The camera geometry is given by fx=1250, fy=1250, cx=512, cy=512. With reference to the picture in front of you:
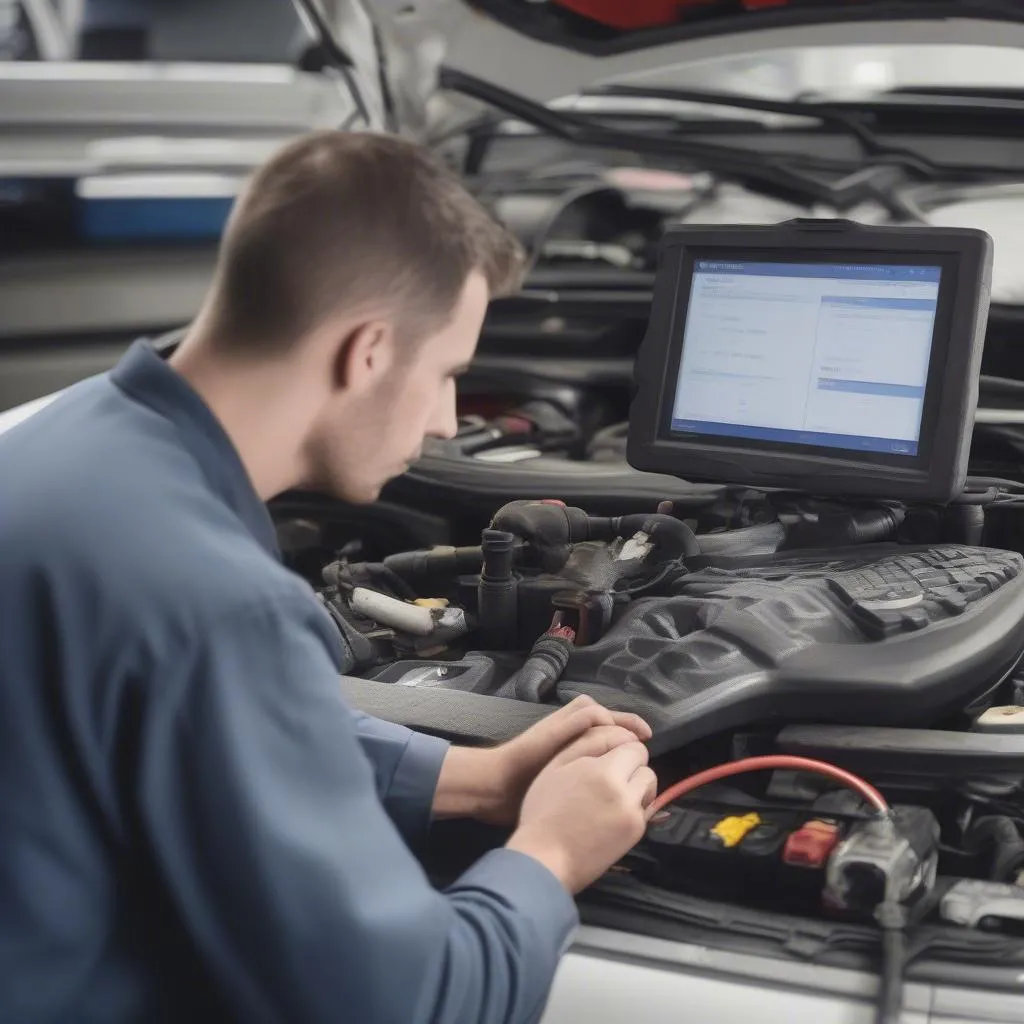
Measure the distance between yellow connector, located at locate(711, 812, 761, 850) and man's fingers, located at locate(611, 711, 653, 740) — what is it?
0.09 m

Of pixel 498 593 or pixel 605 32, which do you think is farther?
pixel 605 32

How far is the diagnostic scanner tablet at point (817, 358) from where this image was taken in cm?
126

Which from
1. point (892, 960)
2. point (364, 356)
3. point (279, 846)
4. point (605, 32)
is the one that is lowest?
point (892, 960)

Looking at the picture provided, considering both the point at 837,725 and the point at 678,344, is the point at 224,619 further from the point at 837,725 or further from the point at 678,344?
the point at 678,344

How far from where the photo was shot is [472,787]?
104cm

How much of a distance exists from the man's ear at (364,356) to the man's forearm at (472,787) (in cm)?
35

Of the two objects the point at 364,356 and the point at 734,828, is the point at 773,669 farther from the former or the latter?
the point at 364,356

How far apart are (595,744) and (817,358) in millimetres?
583

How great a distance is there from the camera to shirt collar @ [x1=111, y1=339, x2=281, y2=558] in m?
0.80

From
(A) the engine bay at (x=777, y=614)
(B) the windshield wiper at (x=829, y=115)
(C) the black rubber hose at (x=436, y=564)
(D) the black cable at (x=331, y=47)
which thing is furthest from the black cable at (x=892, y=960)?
(D) the black cable at (x=331, y=47)

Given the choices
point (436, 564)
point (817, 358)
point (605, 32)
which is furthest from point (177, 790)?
point (605, 32)

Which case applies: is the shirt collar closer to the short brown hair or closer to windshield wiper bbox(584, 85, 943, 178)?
the short brown hair

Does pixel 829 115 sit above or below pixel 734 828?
above

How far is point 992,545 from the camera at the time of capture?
5.11 feet
